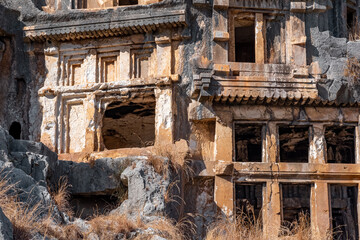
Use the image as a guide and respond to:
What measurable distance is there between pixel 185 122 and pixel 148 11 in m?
2.81

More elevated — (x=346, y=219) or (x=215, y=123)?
(x=215, y=123)

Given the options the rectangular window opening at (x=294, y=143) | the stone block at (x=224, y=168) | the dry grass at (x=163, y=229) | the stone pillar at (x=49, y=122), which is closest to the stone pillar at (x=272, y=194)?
the stone block at (x=224, y=168)

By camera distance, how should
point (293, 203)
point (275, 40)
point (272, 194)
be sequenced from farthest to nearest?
point (293, 203), point (275, 40), point (272, 194)

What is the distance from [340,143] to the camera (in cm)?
1764

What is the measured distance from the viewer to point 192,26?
14492mm

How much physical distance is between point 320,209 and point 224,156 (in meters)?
2.42

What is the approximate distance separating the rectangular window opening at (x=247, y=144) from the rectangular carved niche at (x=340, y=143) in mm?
2071

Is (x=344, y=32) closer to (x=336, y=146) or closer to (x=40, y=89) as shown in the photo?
(x=336, y=146)

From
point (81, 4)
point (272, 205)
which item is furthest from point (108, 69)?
point (272, 205)

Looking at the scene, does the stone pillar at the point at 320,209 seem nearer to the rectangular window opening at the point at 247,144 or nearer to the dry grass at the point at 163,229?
the rectangular window opening at the point at 247,144

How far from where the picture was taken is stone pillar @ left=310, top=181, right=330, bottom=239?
1335 cm

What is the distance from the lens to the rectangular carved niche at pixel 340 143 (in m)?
15.5

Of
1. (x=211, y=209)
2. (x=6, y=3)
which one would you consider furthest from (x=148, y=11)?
(x=211, y=209)

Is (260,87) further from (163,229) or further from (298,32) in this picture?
(163,229)
